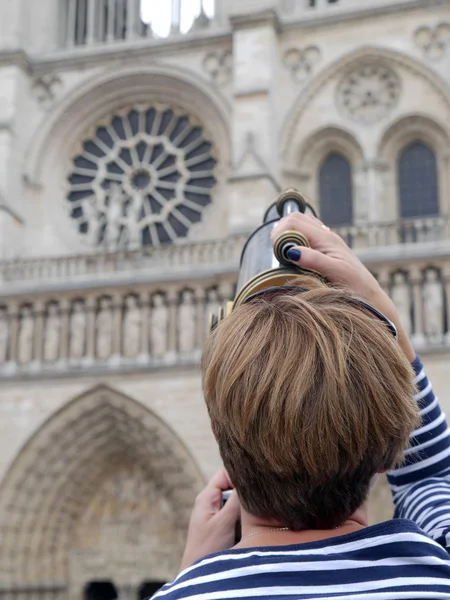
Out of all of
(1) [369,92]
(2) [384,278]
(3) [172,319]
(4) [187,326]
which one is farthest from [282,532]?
(1) [369,92]

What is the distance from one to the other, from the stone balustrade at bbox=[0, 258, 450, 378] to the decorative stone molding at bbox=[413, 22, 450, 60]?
10.2 feet

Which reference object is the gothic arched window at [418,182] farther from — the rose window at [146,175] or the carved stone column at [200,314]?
the carved stone column at [200,314]

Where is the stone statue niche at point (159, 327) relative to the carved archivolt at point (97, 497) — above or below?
above

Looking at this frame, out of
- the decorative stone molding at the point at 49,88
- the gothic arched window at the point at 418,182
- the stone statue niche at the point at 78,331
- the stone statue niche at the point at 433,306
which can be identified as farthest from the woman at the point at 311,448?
the decorative stone molding at the point at 49,88

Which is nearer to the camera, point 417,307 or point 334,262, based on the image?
point 334,262

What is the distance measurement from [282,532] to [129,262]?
8.94 m

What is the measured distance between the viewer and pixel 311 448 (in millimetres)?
833

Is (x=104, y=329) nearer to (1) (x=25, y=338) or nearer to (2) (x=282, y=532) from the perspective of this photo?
(1) (x=25, y=338)

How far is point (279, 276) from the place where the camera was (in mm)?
1147

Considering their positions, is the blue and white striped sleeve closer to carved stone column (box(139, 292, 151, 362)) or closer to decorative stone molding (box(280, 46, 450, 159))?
carved stone column (box(139, 292, 151, 362))

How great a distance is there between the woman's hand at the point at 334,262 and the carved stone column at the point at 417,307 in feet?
23.5

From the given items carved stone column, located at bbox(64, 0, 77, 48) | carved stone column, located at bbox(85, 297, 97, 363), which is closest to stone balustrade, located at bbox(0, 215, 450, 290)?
carved stone column, located at bbox(85, 297, 97, 363)

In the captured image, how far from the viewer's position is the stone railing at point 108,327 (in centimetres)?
896

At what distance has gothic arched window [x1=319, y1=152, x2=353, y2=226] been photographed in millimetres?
10383
